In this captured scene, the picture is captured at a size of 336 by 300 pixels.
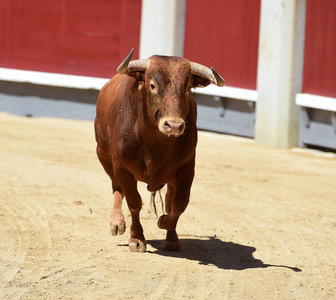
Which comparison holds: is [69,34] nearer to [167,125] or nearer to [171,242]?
[171,242]

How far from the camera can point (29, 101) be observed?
535 inches

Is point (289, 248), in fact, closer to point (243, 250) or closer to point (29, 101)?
point (243, 250)

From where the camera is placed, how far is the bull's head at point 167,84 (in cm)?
472

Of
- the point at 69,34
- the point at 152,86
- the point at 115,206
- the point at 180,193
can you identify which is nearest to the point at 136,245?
the point at 180,193

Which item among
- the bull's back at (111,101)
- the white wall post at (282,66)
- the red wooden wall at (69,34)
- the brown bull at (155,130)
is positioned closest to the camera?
the brown bull at (155,130)

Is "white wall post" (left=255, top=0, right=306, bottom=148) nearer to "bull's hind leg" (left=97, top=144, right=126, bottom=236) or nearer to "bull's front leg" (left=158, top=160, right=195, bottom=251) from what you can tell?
"bull's hind leg" (left=97, top=144, right=126, bottom=236)

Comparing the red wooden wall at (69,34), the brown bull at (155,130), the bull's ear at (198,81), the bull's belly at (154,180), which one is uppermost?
the red wooden wall at (69,34)

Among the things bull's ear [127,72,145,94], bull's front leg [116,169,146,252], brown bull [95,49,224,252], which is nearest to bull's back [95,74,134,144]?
brown bull [95,49,224,252]

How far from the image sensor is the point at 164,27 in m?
12.2

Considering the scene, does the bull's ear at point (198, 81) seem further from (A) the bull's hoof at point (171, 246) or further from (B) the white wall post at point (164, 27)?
(B) the white wall post at point (164, 27)

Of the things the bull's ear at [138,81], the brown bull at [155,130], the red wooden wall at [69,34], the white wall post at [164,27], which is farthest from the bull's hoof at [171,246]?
the red wooden wall at [69,34]

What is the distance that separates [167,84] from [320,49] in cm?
614

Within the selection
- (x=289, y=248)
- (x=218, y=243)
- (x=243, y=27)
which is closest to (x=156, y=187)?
(x=218, y=243)

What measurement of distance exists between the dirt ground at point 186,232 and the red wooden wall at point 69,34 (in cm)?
329
